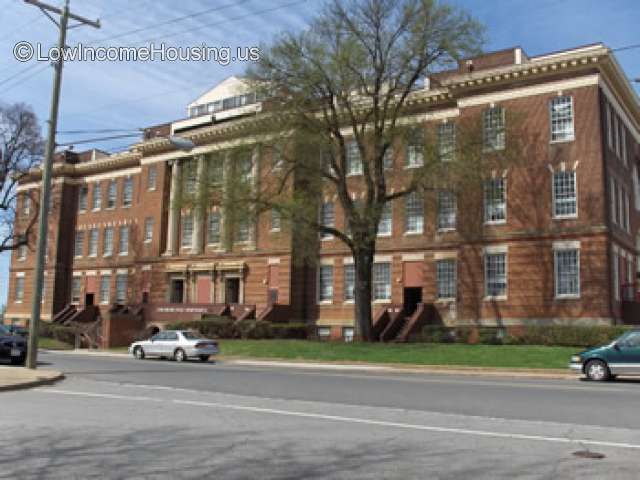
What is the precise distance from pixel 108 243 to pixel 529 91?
38232mm

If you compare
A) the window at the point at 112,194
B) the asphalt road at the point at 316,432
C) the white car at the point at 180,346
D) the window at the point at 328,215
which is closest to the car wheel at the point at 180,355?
the white car at the point at 180,346

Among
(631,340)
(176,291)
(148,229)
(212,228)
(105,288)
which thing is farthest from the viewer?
(105,288)

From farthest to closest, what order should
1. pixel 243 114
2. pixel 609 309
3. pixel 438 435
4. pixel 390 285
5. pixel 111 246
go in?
1. pixel 111 246
2. pixel 243 114
3. pixel 390 285
4. pixel 609 309
5. pixel 438 435

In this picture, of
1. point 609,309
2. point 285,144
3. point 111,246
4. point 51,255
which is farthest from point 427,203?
point 51,255

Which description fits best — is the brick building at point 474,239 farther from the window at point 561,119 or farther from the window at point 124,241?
the window at point 124,241

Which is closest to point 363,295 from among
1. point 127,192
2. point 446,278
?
point 446,278

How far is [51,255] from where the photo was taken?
60625 millimetres

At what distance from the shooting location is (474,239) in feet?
119

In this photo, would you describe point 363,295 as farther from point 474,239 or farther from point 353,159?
point 353,159

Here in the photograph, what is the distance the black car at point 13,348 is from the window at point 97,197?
36.8 m

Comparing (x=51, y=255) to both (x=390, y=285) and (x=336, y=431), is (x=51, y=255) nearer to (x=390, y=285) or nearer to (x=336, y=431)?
(x=390, y=285)

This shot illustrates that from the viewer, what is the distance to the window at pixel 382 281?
40.6 metres

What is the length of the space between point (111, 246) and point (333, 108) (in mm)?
31597


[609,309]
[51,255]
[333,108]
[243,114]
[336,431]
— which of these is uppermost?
[243,114]
